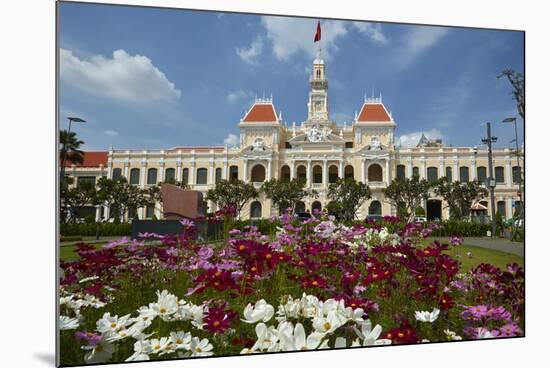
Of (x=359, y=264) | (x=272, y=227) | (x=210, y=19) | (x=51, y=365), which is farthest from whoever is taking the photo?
(x=272, y=227)

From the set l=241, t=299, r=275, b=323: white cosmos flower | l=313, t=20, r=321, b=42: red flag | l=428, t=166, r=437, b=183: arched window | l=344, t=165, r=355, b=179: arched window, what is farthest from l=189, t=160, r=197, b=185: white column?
l=241, t=299, r=275, b=323: white cosmos flower

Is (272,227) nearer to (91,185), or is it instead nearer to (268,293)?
(268,293)

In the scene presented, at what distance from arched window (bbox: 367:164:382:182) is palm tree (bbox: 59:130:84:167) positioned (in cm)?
257

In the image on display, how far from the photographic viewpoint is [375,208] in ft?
12.5

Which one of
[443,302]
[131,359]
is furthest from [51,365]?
[443,302]

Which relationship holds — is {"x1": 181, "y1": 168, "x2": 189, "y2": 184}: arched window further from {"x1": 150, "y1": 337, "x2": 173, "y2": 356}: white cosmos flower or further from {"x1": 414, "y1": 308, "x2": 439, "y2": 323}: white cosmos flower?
{"x1": 414, "y1": 308, "x2": 439, "y2": 323}: white cosmos flower

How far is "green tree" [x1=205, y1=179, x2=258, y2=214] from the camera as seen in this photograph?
13.2 feet

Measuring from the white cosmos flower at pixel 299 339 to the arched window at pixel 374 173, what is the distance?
2330mm

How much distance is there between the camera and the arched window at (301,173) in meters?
4.48

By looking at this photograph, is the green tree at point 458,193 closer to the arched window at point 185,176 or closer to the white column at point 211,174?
the white column at point 211,174

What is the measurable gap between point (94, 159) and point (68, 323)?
128cm

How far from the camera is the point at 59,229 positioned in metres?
2.72

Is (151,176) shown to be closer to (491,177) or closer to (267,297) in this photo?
(267,297)

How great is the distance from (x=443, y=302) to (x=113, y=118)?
2.59 metres
